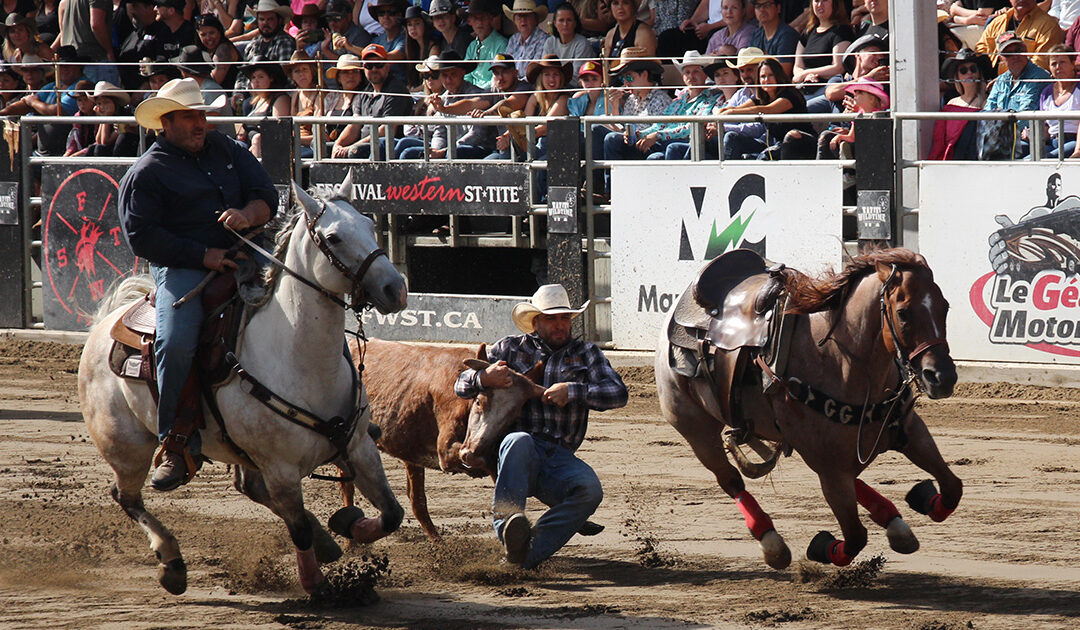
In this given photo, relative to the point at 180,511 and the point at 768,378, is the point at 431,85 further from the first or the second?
the point at 768,378

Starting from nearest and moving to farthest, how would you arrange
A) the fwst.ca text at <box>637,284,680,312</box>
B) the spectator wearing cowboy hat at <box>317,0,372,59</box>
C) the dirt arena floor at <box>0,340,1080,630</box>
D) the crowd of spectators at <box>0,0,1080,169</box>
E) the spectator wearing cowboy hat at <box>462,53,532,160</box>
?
the dirt arena floor at <box>0,340,1080,630</box> → the crowd of spectators at <box>0,0,1080,169</box> → the fwst.ca text at <box>637,284,680,312</box> → the spectator wearing cowboy hat at <box>462,53,532,160</box> → the spectator wearing cowboy hat at <box>317,0,372,59</box>

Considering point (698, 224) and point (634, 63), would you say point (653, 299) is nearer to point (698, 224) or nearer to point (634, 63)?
point (698, 224)

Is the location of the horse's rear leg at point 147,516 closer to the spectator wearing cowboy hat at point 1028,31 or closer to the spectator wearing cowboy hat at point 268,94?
the spectator wearing cowboy hat at point 1028,31

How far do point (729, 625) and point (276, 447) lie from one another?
2128 mm

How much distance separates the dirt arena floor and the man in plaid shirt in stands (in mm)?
345

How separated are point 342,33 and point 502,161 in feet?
17.5

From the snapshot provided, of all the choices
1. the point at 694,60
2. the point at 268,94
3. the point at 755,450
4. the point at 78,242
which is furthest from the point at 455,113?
the point at 755,450

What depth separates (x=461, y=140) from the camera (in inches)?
523

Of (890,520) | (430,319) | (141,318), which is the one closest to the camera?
(890,520)

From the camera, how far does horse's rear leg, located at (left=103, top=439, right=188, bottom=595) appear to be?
6.39 metres

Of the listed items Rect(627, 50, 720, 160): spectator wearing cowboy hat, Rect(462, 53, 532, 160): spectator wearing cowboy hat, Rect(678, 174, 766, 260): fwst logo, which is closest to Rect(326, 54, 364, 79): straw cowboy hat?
Rect(462, 53, 532, 160): spectator wearing cowboy hat

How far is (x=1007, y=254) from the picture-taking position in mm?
10320

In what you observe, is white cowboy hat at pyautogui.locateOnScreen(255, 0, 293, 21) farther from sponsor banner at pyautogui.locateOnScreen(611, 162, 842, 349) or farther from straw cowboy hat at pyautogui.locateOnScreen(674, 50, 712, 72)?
sponsor banner at pyautogui.locateOnScreen(611, 162, 842, 349)

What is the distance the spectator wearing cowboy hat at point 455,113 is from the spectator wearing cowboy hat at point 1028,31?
4.75 meters
